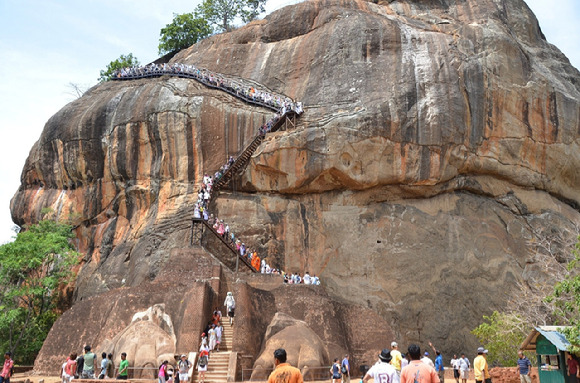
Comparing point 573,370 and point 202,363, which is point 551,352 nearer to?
point 573,370

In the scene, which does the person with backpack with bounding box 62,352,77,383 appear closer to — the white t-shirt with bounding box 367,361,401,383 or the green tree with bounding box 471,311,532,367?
the white t-shirt with bounding box 367,361,401,383

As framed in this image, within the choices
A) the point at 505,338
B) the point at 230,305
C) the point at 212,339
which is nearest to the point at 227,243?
the point at 230,305

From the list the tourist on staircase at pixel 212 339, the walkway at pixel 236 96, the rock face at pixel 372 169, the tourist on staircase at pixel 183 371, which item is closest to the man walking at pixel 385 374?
the tourist on staircase at pixel 183 371

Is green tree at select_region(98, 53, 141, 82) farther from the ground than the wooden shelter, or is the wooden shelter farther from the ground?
green tree at select_region(98, 53, 141, 82)

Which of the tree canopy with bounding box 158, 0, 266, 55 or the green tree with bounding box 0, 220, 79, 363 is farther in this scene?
the tree canopy with bounding box 158, 0, 266, 55

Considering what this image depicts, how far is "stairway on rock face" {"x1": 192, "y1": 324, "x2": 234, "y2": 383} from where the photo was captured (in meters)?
17.1

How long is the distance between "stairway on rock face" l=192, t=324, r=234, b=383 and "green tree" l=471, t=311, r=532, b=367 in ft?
33.4

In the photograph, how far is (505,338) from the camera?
22469 mm

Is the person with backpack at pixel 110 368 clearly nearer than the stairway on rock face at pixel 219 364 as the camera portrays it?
Yes

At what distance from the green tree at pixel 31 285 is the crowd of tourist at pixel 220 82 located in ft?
34.4

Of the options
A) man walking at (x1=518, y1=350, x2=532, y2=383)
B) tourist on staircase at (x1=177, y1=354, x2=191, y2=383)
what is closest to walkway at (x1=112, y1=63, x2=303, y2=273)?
tourist on staircase at (x1=177, y1=354, x2=191, y2=383)

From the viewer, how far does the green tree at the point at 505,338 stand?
868 inches

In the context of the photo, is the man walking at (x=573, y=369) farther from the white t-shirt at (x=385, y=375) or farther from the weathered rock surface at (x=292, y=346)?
the white t-shirt at (x=385, y=375)

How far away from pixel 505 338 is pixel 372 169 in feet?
32.2
